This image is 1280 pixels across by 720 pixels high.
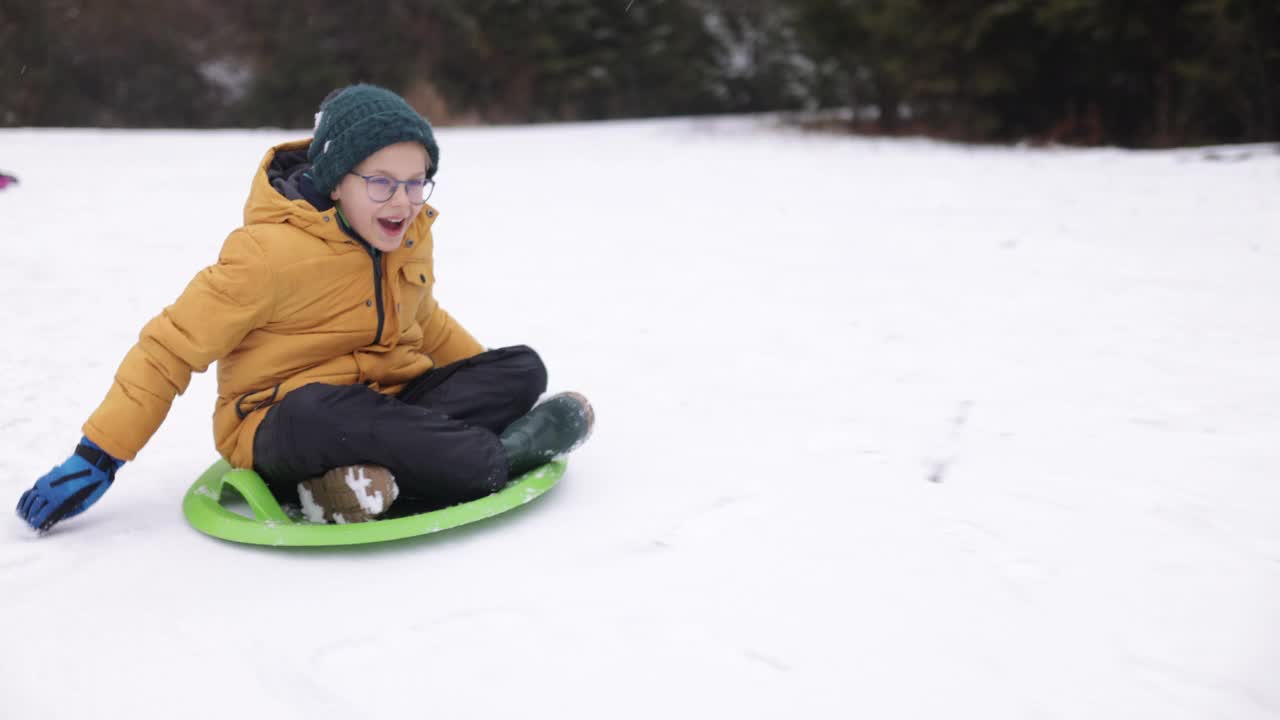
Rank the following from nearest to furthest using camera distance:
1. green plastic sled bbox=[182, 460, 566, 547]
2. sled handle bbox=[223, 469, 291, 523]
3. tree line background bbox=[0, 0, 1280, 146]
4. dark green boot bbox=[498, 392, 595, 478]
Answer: green plastic sled bbox=[182, 460, 566, 547] → sled handle bbox=[223, 469, 291, 523] → dark green boot bbox=[498, 392, 595, 478] → tree line background bbox=[0, 0, 1280, 146]

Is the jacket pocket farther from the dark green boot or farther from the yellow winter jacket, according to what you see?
the dark green boot

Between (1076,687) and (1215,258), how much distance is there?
11.3 ft

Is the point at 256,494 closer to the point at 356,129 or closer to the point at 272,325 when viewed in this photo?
the point at 272,325

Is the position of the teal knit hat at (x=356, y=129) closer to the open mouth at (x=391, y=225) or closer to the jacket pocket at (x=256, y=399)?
the open mouth at (x=391, y=225)

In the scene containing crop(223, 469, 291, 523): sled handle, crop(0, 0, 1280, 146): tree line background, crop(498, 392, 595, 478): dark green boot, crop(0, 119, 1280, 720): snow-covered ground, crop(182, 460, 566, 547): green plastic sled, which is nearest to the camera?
crop(0, 119, 1280, 720): snow-covered ground

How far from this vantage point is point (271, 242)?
1820 mm

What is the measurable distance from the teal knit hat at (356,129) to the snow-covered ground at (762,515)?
71 centimetres

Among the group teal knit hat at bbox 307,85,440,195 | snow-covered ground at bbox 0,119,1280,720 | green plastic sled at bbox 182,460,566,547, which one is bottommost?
snow-covered ground at bbox 0,119,1280,720

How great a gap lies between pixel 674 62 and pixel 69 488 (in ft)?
70.9

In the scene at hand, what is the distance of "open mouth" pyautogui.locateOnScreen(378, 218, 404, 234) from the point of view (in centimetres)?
189

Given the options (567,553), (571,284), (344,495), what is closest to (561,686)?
(567,553)

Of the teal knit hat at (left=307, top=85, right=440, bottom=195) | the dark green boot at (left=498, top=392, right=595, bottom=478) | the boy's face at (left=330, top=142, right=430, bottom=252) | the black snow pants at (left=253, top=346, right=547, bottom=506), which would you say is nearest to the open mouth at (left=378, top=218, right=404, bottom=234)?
the boy's face at (left=330, top=142, right=430, bottom=252)

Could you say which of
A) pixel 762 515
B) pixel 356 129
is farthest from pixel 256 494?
pixel 762 515

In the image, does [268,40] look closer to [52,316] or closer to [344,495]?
[52,316]
